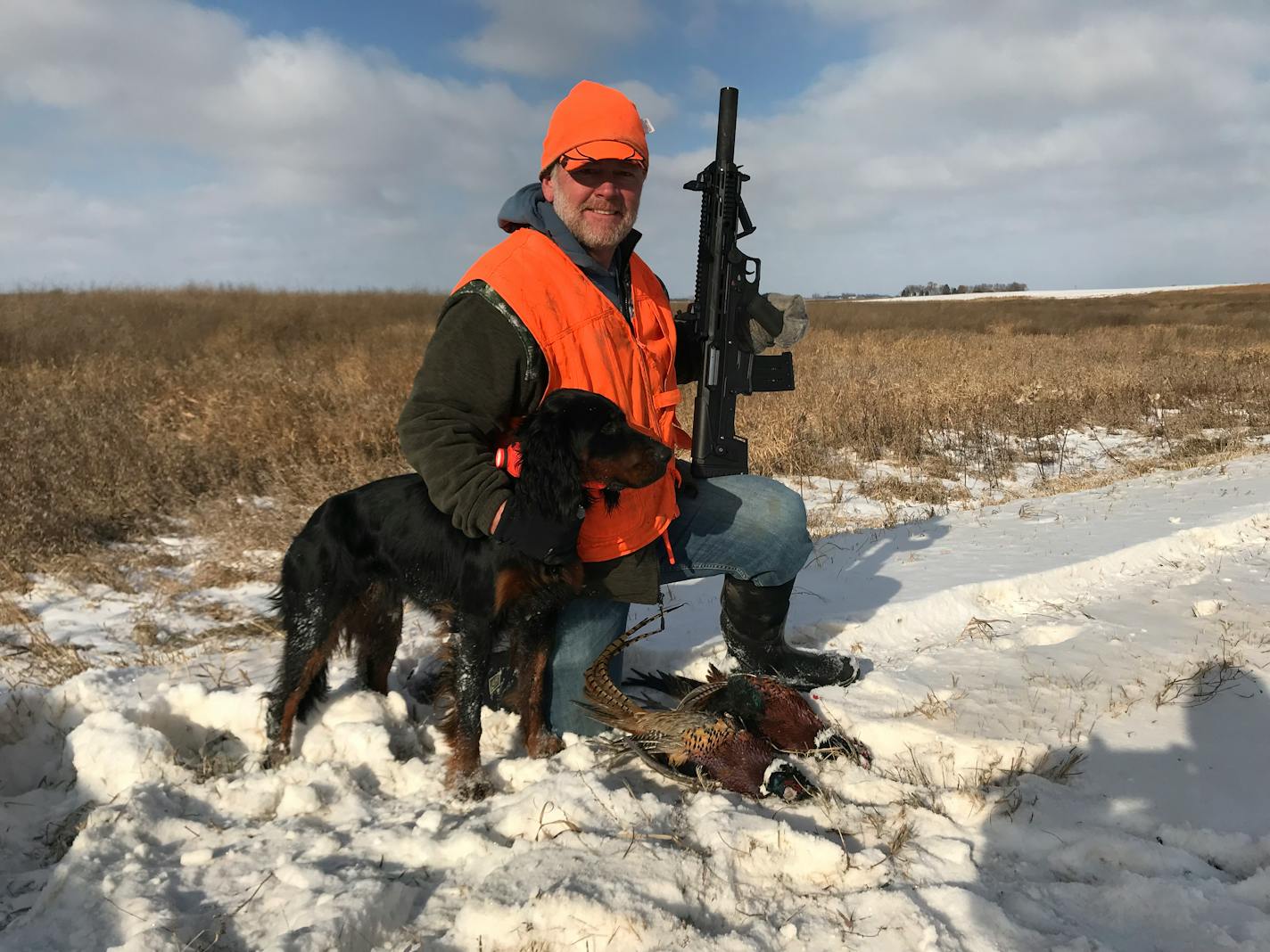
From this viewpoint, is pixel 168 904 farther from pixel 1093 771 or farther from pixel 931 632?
pixel 931 632

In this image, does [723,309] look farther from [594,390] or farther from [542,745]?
[542,745]

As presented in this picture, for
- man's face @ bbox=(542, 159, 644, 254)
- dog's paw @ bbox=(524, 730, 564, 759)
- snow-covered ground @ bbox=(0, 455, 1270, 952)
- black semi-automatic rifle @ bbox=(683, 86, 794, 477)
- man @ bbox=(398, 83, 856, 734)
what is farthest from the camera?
black semi-automatic rifle @ bbox=(683, 86, 794, 477)

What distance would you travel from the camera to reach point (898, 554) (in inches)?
181

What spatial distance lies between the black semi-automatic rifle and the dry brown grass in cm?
311

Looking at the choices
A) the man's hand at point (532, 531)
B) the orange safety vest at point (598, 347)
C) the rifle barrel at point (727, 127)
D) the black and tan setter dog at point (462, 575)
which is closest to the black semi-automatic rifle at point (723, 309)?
the rifle barrel at point (727, 127)

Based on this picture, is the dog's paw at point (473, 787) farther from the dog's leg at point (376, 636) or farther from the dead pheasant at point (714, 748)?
the dog's leg at point (376, 636)

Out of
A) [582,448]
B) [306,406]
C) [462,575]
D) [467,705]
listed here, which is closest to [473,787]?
[467,705]

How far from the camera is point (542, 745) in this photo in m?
2.72

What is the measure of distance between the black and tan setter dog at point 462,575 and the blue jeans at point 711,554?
0.65 ft

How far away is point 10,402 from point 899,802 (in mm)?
8601

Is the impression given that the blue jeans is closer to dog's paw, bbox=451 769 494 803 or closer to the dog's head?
dog's paw, bbox=451 769 494 803

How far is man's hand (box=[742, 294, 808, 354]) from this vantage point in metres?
3.27

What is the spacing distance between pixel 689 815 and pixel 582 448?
110 cm

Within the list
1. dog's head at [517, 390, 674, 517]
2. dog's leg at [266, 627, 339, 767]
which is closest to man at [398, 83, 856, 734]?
dog's head at [517, 390, 674, 517]
